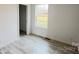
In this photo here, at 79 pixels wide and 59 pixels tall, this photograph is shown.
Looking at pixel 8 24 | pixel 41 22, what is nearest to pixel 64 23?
pixel 41 22

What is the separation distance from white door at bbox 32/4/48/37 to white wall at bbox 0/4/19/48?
0.93ft

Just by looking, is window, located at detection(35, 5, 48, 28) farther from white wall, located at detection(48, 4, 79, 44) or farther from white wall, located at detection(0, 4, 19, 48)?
white wall, located at detection(0, 4, 19, 48)

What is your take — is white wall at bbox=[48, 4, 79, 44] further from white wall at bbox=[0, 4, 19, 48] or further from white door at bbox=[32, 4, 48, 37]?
white wall at bbox=[0, 4, 19, 48]

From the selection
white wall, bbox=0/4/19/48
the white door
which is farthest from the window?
white wall, bbox=0/4/19/48

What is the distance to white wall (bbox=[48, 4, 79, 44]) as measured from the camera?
1401 mm

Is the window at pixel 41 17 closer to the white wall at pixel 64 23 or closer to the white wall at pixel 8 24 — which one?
the white wall at pixel 64 23

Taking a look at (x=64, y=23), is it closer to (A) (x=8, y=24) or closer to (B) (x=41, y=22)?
(B) (x=41, y=22)

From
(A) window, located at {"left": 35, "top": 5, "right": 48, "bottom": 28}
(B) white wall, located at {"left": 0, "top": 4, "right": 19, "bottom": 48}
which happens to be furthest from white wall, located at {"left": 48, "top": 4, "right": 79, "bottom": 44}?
(B) white wall, located at {"left": 0, "top": 4, "right": 19, "bottom": 48}

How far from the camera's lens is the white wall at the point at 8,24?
4.61 ft

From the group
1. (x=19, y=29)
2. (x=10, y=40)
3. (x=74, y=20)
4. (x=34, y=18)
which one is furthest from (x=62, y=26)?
(x=10, y=40)

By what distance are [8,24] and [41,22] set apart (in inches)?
19.4

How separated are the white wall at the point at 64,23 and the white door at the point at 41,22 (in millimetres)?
65

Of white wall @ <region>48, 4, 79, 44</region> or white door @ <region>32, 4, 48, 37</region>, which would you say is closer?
white wall @ <region>48, 4, 79, 44</region>

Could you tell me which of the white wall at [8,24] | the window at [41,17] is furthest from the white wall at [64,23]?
the white wall at [8,24]
